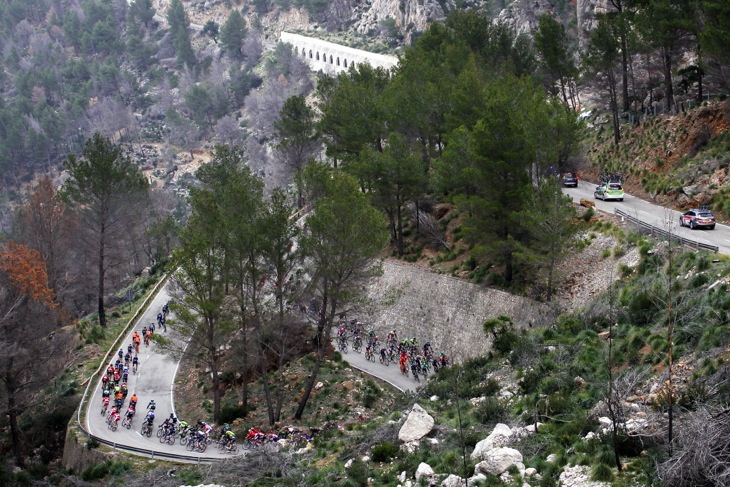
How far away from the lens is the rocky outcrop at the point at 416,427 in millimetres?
20375

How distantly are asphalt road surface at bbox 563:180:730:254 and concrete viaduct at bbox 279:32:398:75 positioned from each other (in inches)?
2357

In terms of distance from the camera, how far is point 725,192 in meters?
33.1

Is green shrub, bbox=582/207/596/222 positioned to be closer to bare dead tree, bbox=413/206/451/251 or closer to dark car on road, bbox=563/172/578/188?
bare dead tree, bbox=413/206/451/251

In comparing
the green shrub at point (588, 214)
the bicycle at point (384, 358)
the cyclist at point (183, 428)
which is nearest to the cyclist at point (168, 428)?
the cyclist at point (183, 428)

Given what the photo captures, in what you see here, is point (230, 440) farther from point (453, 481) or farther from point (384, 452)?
point (453, 481)

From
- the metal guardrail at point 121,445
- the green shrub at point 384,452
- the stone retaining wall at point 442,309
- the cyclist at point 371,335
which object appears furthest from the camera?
the cyclist at point 371,335

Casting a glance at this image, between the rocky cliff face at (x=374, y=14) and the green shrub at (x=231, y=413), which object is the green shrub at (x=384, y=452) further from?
the rocky cliff face at (x=374, y=14)

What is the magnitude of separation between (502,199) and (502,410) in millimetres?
15084

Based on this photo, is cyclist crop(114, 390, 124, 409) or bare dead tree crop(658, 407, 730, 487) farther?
cyclist crop(114, 390, 124, 409)

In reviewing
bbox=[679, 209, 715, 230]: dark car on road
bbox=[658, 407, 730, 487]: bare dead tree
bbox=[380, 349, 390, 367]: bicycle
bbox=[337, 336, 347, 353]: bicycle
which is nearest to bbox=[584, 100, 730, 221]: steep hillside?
bbox=[679, 209, 715, 230]: dark car on road

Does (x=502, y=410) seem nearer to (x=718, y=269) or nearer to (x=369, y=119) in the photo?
(x=718, y=269)

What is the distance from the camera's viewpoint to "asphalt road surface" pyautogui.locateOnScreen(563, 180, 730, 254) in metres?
28.8

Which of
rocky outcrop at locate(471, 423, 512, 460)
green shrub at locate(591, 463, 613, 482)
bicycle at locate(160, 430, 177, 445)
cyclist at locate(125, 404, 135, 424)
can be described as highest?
green shrub at locate(591, 463, 613, 482)

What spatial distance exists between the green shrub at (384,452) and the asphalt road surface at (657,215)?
12.0 m
